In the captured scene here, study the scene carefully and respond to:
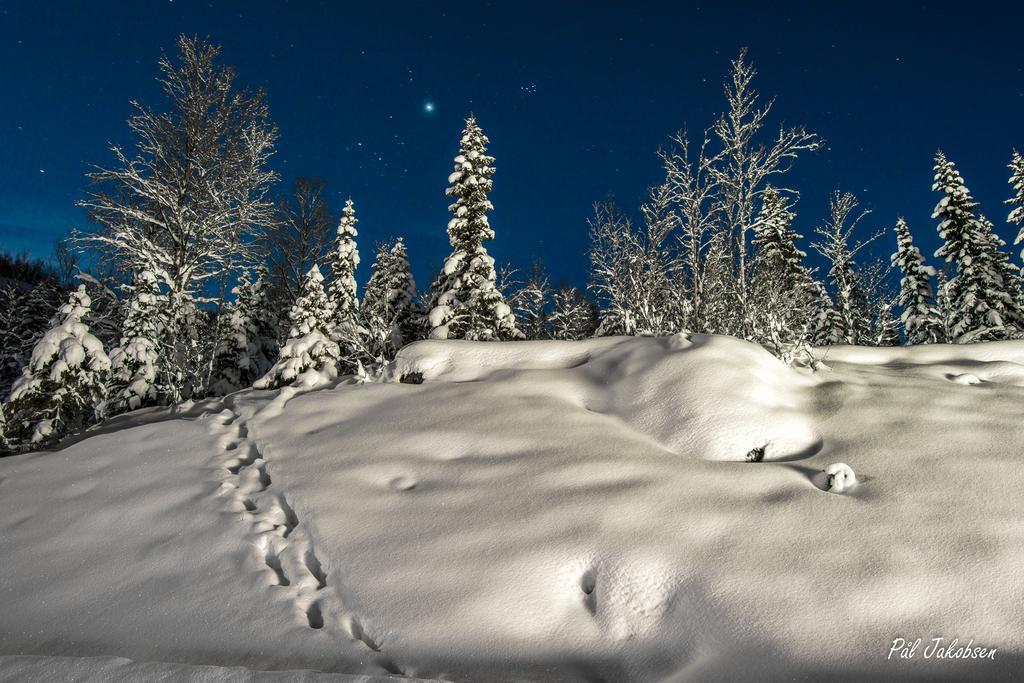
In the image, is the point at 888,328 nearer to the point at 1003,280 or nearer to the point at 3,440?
the point at 1003,280

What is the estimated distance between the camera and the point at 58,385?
405 inches

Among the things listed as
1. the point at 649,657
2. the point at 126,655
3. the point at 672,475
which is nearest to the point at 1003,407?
the point at 672,475

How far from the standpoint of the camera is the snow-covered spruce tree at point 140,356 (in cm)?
1198

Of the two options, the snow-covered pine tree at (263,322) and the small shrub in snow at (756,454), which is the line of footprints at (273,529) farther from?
the snow-covered pine tree at (263,322)

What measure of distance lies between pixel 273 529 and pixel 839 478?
187 inches

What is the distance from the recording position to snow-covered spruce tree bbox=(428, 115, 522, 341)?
15.9 m

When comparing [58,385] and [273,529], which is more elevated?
[58,385]

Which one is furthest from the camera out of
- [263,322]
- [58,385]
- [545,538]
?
[263,322]

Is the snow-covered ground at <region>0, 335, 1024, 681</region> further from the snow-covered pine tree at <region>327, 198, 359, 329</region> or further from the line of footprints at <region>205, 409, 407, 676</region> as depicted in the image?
the snow-covered pine tree at <region>327, 198, 359, 329</region>

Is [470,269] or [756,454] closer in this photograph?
[756,454]

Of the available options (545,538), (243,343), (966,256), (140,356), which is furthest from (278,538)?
(966,256)

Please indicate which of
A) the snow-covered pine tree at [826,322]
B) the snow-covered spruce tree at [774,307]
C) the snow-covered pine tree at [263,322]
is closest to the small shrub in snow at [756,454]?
the snow-covered spruce tree at [774,307]

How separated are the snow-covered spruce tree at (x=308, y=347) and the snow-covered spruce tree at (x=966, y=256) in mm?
23426

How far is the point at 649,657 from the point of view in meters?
3.12
